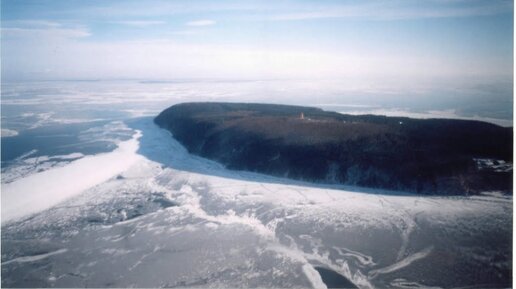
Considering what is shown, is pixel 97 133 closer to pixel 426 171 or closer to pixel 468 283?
pixel 426 171

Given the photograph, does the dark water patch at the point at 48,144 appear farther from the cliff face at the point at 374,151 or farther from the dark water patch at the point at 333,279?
the dark water patch at the point at 333,279

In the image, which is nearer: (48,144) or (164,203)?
(164,203)

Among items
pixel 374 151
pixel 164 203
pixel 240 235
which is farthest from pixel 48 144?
pixel 374 151

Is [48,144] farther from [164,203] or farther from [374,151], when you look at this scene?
[374,151]

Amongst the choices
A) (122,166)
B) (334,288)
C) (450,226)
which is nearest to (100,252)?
(334,288)

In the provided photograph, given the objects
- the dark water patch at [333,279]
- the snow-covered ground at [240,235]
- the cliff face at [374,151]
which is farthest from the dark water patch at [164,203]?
the dark water patch at [333,279]

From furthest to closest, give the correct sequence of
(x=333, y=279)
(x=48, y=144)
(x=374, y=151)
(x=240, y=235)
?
(x=48, y=144) < (x=374, y=151) < (x=240, y=235) < (x=333, y=279)

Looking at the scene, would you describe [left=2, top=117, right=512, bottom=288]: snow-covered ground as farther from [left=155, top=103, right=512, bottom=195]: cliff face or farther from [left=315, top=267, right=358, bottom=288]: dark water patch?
[left=155, top=103, right=512, bottom=195]: cliff face
